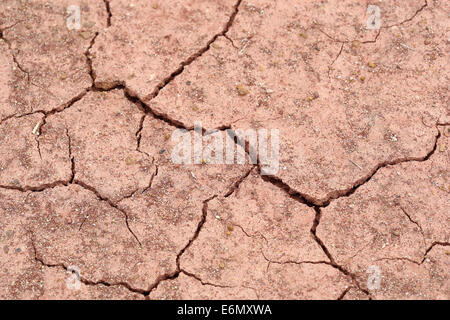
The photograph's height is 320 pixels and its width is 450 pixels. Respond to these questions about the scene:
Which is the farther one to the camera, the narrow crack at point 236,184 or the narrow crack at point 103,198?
the narrow crack at point 236,184

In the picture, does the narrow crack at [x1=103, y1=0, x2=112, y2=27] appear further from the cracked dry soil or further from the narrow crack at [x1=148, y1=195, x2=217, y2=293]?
the narrow crack at [x1=148, y1=195, x2=217, y2=293]

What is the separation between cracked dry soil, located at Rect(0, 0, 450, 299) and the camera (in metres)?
2.97

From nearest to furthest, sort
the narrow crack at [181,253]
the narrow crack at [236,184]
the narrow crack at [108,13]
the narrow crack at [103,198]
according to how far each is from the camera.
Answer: the narrow crack at [181,253], the narrow crack at [103,198], the narrow crack at [236,184], the narrow crack at [108,13]

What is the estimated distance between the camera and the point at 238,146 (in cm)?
330

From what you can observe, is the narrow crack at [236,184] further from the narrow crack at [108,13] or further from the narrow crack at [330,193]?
the narrow crack at [108,13]

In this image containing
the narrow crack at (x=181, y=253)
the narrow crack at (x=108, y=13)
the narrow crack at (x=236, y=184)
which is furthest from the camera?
the narrow crack at (x=108, y=13)

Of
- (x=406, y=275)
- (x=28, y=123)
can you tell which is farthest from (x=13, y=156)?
(x=406, y=275)

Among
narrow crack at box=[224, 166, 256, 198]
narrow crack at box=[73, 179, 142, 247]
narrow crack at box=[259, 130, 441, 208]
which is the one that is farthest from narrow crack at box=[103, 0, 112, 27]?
narrow crack at box=[259, 130, 441, 208]

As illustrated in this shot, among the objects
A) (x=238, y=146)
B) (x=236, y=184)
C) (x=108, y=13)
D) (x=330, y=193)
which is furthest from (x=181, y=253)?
(x=108, y=13)

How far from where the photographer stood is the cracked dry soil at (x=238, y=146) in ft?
9.75

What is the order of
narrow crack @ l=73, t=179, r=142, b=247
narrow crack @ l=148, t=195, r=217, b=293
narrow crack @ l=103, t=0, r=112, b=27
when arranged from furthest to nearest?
narrow crack @ l=103, t=0, r=112, b=27 < narrow crack @ l=73, t=179, r=142, b=247 < narrow crack @ l=148, t=195, r=217, b=293

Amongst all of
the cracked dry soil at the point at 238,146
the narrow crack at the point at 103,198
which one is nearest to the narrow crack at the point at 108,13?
the cracked dry soil at the point at 238,146

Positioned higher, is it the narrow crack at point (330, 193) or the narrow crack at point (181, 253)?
the narrow crack at point (330, 193)

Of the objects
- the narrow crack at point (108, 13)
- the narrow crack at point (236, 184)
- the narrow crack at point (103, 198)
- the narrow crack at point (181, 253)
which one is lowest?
the narrow crack at point (181, 253)
